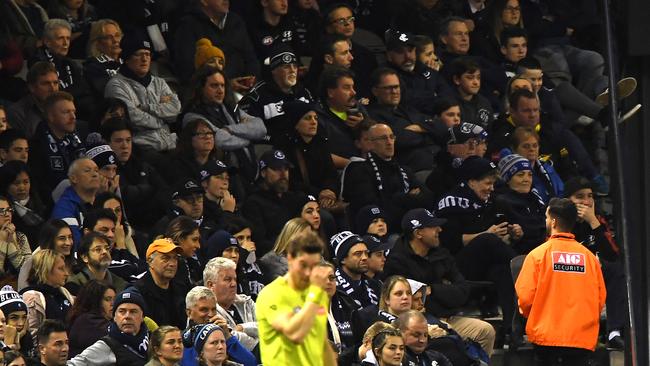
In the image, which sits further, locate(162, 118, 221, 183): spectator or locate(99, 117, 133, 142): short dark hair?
locate(162, 118, 221, 183): spectator

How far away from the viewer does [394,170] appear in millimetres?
16125

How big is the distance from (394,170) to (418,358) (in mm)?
3657

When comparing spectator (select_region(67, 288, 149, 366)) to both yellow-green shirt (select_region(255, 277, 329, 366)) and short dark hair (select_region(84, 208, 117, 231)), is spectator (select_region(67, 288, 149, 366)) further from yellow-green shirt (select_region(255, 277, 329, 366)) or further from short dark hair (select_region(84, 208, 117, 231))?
yellow-green shirt (select_region(255, 277, 329, 366))

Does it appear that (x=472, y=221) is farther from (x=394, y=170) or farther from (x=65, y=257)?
(x=65, y=257)

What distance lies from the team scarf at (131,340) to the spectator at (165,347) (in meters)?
0.29

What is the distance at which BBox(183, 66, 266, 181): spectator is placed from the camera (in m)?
15.4

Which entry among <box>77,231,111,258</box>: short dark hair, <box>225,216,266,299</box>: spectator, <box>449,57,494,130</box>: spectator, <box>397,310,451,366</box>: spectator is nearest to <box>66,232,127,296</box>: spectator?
<box>77,231,111,258</box>: short dark hair

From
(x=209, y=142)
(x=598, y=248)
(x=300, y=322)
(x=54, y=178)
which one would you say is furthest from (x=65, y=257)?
(x=598, y=248)

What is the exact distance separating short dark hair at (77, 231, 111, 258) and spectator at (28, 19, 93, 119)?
8.58 feet

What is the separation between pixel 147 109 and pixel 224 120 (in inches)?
31.0

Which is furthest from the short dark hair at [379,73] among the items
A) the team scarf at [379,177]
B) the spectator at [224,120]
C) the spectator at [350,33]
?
the spectator at [224,120]

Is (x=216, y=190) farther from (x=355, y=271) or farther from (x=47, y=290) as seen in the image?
(x=47, y=290)

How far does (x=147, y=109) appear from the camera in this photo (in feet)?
50.0

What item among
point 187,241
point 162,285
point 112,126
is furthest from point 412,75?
point 162,285
